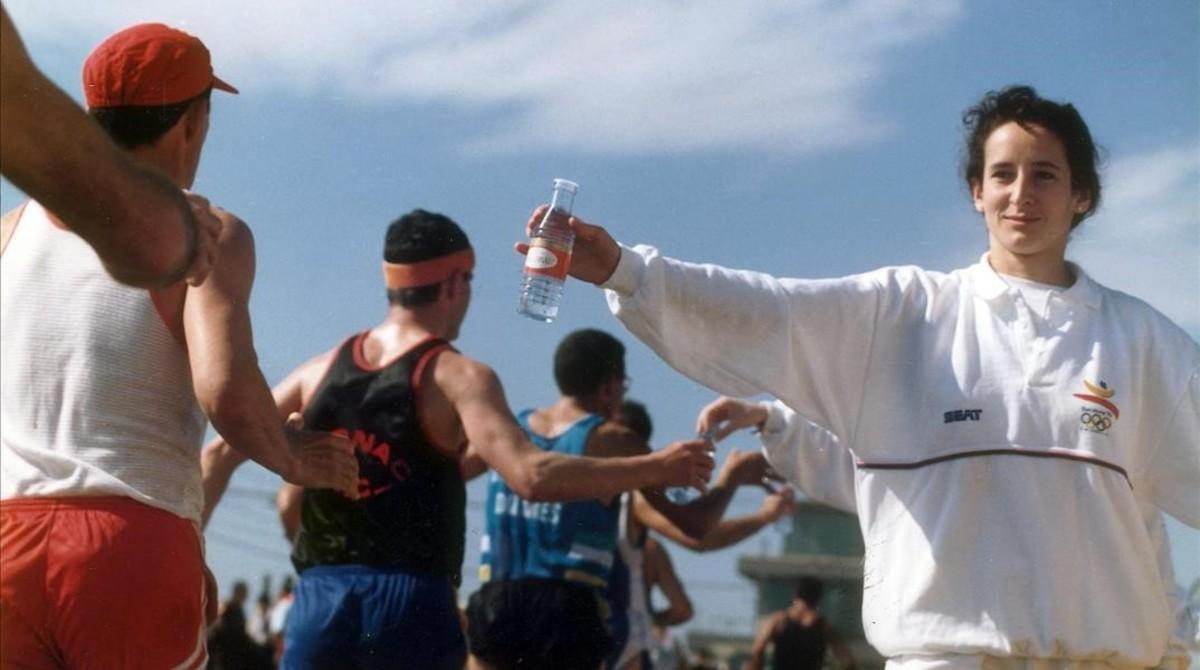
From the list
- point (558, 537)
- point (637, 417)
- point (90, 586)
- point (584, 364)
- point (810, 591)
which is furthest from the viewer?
point (810, 591)

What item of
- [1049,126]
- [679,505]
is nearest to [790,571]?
[679,505]

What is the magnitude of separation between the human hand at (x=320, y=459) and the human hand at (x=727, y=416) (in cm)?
134

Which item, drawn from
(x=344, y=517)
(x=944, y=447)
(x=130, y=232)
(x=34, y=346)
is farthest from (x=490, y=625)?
(x=130, y=232)

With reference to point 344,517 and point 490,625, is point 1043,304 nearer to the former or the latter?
point 344,517

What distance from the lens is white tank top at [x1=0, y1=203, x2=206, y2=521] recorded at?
3.47 m

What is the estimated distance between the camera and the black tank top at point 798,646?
11.8 m

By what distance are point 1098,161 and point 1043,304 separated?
1.79 ft

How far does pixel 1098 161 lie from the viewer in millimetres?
4555

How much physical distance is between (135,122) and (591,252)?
42.5 inches

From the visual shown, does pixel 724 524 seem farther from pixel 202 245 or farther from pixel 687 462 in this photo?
pixel 202 245

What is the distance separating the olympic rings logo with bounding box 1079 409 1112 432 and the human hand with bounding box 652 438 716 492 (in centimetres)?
133

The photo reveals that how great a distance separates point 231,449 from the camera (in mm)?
5176

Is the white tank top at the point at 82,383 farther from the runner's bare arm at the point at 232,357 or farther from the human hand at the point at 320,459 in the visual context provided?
the human hand at the point at 320,459

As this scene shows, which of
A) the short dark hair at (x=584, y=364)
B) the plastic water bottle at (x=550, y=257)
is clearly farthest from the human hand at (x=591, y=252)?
the short dark hair at (x=584, y=364)
